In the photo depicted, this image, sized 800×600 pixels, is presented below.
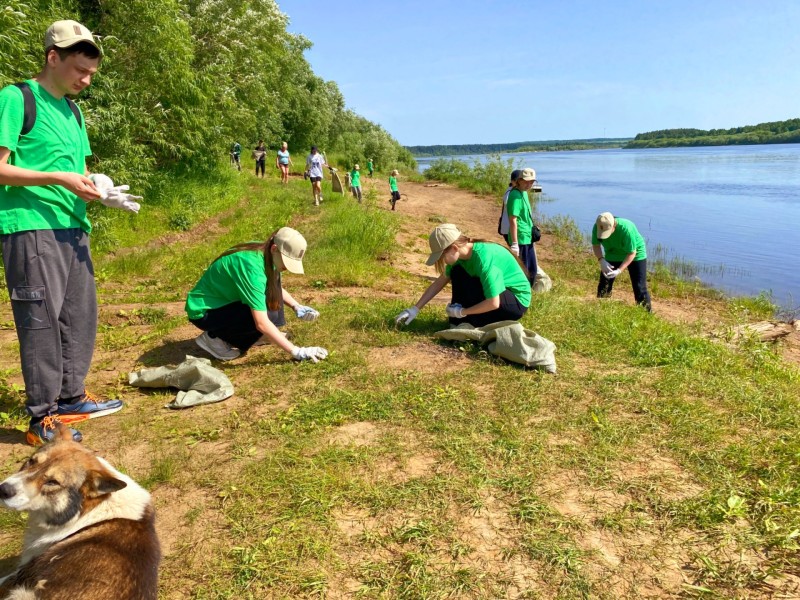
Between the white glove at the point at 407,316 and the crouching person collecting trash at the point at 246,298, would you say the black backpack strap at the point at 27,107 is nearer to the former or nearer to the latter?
the crouching person collecting trash at the point at 246,298

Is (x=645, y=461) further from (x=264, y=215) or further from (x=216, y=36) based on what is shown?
(x=216, y=36)

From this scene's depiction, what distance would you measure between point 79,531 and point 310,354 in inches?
99.9

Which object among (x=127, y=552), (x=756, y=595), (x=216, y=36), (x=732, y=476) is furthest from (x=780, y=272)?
(x=216, y=36)

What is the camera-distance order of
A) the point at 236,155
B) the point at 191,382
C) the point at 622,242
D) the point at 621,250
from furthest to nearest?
the point at 236,155 → the point at 621,250 → the point at 622,242 → the point at 191,382

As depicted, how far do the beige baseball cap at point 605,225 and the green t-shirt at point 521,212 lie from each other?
91 cm

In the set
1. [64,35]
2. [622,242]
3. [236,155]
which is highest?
[236,155]

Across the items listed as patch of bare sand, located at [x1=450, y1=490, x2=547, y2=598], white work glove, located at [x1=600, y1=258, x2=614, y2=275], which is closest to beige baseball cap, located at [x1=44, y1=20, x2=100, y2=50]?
patch of bare sand, located at [x1=450, y1=490, x2=547, y2=598]

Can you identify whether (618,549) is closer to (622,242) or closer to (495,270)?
(495,270)

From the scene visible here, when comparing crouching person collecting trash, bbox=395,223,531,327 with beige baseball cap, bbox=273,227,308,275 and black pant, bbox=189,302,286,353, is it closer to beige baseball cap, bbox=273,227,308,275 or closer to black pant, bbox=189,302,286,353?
beige baseball cap, bbox=273,227,308,275

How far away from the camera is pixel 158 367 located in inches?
173

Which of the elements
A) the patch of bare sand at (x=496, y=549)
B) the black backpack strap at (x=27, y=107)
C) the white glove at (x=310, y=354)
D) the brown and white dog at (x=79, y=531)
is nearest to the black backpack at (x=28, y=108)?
the black backpack strap at (x=27, y=107)

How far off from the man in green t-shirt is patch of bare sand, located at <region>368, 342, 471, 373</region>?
7.50ft

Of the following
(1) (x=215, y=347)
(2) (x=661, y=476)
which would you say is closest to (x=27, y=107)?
(1) (x=215, y=347)

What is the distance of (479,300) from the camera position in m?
4.99
